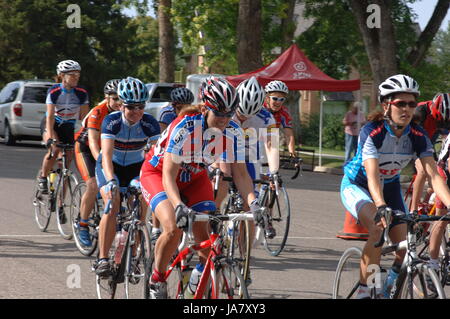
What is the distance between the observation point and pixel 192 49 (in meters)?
43.2

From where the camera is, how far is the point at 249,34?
2647 cm

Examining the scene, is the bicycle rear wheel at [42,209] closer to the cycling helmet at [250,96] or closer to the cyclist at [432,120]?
the cycling helmet at [250,96]

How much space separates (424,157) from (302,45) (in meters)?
37.7

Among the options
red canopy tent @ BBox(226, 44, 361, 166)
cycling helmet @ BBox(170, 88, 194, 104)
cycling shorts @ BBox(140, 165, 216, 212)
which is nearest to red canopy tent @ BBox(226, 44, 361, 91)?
red canopy tent @ BBox(226, 44, 361, 166)

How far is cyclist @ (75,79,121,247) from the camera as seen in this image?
871 centimetres

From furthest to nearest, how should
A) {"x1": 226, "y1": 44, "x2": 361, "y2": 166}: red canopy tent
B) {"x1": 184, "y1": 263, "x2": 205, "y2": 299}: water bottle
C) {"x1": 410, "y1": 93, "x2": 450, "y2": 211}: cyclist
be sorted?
1. {"x1": 226, "y1": 44, "x2": 361, "y2": 166}: red canopy tent
2. {"x1": 410, "y1": 93, "x2": 450, "y2": 211}: cyclist
3. {"x1": 184, "y1": 263, "x2": 205, "y2": 299}: water bottle

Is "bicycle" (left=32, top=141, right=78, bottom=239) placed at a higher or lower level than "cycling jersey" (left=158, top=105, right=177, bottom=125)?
lower

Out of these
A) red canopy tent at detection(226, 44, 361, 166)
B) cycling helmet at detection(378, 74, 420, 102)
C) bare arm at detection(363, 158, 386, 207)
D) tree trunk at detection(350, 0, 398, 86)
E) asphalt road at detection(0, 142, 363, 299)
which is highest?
tree trunk at detection(350, 0, 398, 86)

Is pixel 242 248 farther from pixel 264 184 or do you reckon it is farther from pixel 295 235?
pixel 295 235

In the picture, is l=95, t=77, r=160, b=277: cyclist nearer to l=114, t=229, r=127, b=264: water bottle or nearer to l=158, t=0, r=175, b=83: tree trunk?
l=114, t=229, r=127, b=264: water bottle

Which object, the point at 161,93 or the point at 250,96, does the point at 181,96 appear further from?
the point at 161,93

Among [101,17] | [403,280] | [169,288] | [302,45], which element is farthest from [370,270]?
[101,17]

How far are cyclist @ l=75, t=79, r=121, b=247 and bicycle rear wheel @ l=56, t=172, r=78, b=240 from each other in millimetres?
1222

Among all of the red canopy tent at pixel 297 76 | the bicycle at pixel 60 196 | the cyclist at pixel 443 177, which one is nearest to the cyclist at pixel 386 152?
the cyclist at pixel 443 177
